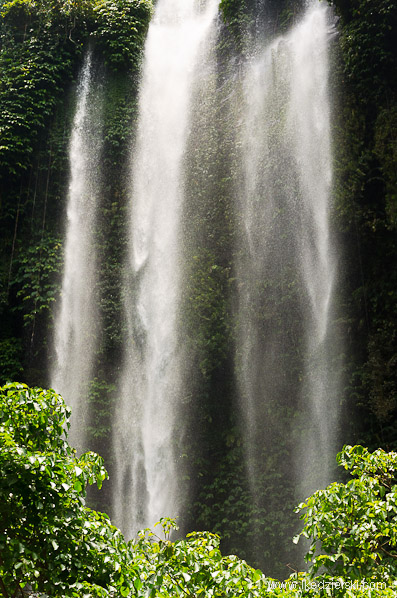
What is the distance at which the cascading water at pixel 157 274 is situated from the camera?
927 cm

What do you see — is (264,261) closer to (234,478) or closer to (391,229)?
(391,229)

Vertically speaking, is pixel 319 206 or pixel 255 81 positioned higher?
pixel 255 81

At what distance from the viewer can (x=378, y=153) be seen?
980cm

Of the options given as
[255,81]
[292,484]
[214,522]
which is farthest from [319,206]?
[214,522]

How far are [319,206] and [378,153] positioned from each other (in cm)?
134

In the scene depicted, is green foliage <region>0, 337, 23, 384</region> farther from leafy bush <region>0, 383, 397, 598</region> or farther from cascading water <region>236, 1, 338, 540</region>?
leafy bush <region>0, 383, 397, 598</region>

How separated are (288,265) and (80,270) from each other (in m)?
4.18

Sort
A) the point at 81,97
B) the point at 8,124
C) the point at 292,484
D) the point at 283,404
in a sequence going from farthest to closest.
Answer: the point at 81,97
the point at 8,124
the point at 283,404
the point at 292,484

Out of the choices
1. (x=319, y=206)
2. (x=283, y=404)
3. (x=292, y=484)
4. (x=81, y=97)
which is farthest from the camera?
(x=81, y=97)

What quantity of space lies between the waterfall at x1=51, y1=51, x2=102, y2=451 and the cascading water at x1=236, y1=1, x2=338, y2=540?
2946 mm

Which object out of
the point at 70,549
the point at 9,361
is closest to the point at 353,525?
the point at 70,549

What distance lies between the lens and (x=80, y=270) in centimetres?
1130

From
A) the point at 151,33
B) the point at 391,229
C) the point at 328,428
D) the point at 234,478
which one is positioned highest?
the point at 151,33

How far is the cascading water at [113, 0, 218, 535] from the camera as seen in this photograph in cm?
927
